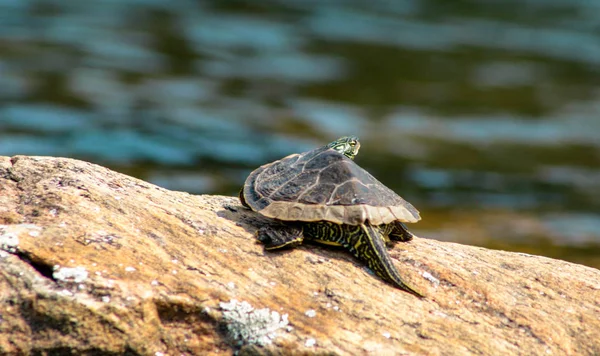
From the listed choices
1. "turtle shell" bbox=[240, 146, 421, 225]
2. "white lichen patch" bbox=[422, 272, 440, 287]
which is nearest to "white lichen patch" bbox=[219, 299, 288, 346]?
"turtle shell" bbox=[240, 146, 421, 225]

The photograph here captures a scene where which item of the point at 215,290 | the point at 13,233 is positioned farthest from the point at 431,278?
the point at 13,233

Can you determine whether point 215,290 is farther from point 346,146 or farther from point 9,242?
point 346,146

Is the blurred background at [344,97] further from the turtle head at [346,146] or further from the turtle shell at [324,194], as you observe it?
the turtle shell at [324,194]

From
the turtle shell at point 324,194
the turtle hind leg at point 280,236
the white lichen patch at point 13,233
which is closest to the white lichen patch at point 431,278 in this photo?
the turtle shell at point 324,194

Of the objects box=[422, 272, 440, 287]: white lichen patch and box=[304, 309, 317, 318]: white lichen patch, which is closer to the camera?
box=[304, 309, 317, 318]: white lichen patch

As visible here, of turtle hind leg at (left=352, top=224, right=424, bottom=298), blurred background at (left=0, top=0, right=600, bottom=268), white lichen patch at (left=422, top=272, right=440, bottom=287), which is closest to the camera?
turtle hind leg at (left=352, top=224, right=424, bottom=298)

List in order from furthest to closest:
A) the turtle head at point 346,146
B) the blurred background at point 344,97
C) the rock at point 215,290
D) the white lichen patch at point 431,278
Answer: the blurred background at point 344,97 → the turtle head at point 346,146 → the white lichen patch at point 431,278 → the rock at point 215,290

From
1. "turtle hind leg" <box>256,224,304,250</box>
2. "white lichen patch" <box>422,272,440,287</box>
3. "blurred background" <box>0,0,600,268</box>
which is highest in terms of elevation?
"blurred background" <box>0,0,600,268</box>

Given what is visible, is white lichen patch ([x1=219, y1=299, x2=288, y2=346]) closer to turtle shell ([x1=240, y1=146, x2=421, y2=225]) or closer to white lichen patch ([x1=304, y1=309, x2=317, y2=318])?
white lichen patch ([x1=304, y1=309, x2=317, y2=318])
